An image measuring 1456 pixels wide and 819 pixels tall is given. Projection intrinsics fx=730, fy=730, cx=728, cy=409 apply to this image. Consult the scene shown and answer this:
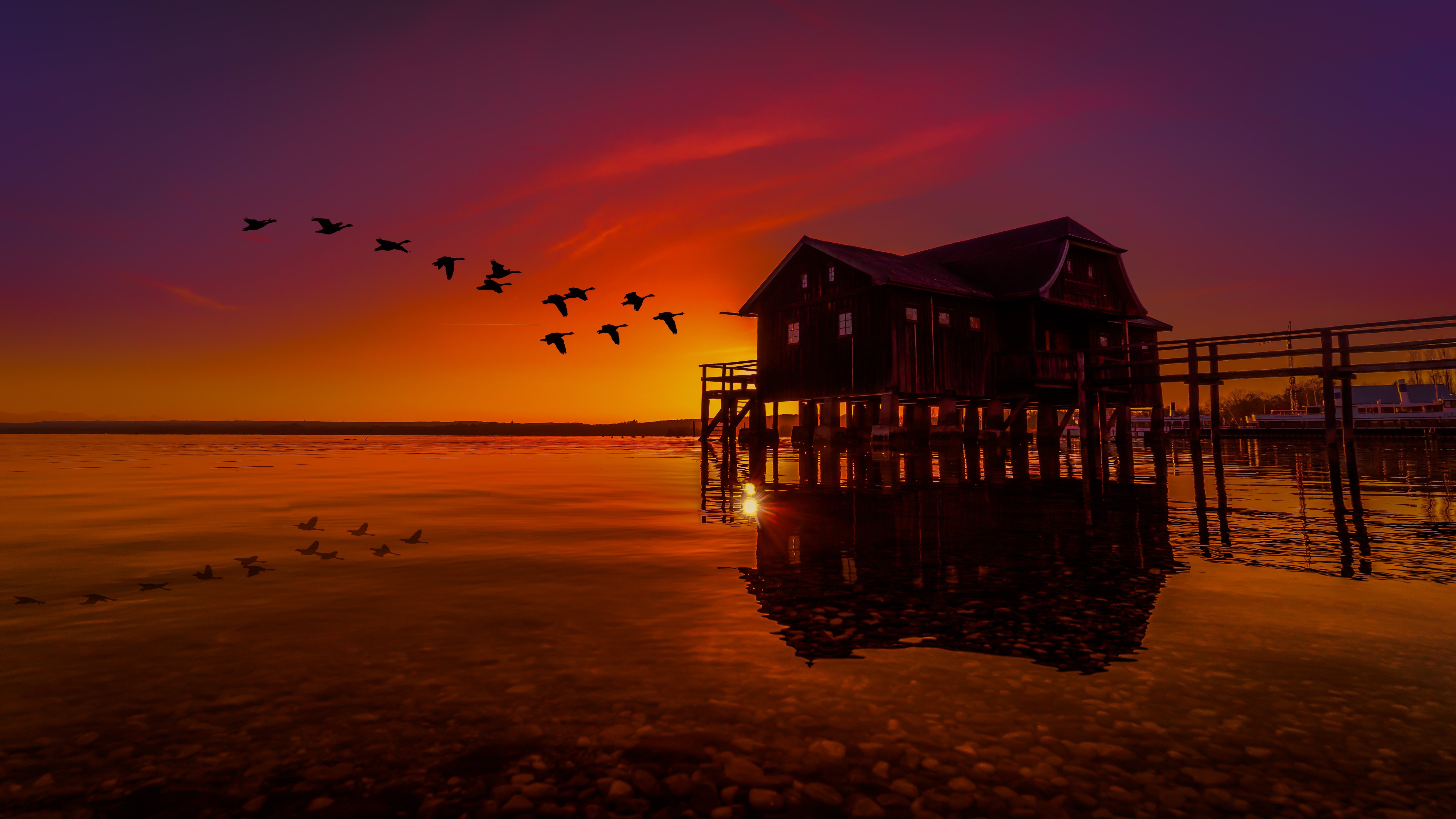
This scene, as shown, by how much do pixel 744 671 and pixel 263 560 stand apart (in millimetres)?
5703

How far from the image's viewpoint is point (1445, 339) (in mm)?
17844

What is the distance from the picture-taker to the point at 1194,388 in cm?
2256

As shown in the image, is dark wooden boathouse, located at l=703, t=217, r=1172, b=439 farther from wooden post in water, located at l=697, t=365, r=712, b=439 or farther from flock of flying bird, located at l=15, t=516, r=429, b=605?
flock of flying bird, located at l=15, t=516, r=429, b=605

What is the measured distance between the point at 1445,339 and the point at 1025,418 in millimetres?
15334

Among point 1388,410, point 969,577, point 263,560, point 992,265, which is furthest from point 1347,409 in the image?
point 1388,410

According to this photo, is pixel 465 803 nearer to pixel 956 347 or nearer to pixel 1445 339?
pixel 1445 339

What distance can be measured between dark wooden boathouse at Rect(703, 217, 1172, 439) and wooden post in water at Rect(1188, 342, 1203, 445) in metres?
3.29

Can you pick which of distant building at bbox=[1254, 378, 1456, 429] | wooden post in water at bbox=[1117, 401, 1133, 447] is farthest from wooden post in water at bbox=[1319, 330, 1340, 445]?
distant building at bbox=[1254, 378, 1456, 429]

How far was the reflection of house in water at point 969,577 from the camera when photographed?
4141 mm

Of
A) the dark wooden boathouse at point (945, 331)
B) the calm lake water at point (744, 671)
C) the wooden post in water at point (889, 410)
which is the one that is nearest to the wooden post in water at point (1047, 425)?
the dark wooden boathouse at point (945, 331)

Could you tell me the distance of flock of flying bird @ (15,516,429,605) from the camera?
214 inches

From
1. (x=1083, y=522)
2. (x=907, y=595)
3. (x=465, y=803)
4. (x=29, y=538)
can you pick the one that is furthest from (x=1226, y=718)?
(x=29, y=538)

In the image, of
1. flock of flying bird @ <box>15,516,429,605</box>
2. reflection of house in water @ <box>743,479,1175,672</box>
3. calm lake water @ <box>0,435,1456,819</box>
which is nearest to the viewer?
calm lake water @ <box>0,435,1456,819</box>

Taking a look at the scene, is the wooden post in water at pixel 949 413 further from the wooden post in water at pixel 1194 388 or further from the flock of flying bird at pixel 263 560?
the flock of flying bird at pixel 263 560
